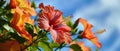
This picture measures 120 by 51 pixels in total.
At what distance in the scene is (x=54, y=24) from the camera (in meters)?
2.18

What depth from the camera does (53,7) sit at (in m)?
2.20

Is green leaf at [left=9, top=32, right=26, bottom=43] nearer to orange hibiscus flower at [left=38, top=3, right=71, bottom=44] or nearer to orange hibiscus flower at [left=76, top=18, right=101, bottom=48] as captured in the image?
orange hibiscus flower at [left=38, top=3, right=71, bottom=44]

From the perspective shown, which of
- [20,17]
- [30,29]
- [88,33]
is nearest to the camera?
[20,17]

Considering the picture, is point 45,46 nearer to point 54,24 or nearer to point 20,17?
point 54,24

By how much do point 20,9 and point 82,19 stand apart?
473mm

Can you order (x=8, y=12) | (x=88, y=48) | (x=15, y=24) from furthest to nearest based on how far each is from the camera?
(x=88, y=48)
(x=8, y=12)
(x=15, y=24)

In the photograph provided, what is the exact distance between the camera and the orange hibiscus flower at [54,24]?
2052 millimetres

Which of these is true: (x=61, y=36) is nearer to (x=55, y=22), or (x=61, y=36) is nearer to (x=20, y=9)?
(x=55, y=22)

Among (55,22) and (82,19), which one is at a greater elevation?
(82,19)

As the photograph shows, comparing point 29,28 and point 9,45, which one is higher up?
point 29,28

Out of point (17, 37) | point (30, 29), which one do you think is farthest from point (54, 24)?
point (17, 37)

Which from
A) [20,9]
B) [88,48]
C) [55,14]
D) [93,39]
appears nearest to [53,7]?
[55,14]

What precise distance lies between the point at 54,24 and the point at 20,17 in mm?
251

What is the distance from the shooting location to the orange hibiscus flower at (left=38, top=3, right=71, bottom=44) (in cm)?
205
